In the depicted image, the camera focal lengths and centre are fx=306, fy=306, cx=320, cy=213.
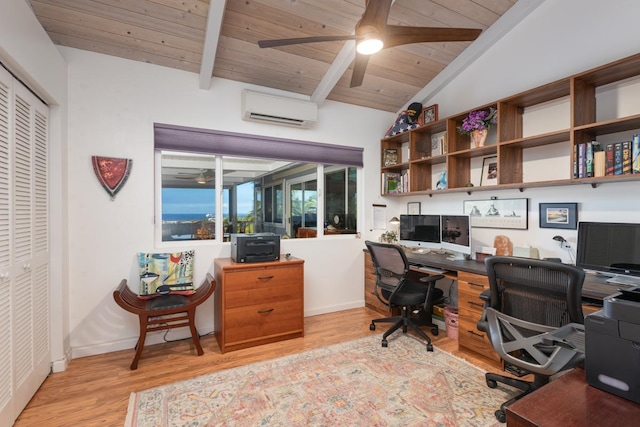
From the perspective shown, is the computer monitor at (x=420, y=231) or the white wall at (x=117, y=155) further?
the computer monitor at (x=420, y=231)

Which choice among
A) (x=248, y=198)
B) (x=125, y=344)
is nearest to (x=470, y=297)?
(x=248, y=198)

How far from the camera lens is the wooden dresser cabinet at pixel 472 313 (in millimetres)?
2479

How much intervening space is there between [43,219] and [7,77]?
992 mm

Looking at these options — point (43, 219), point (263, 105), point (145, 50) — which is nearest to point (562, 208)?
point (263, 105)

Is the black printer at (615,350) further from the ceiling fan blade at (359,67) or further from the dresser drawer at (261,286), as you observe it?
the dresser drawer at (261,286)

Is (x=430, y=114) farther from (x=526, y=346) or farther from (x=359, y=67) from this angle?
(x=526, y=346)

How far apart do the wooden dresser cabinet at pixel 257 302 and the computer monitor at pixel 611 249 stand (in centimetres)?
228

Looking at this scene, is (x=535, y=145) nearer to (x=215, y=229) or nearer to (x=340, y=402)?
(x=340, y=402)

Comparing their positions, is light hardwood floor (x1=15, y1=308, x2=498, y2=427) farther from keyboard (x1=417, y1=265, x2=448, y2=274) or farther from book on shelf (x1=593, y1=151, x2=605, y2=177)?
book on shelf (x1=593, y1=151, x2=605, y2=177)

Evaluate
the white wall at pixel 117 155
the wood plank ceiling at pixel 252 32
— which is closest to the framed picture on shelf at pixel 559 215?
the wood plank ceiling at pixel 252 32

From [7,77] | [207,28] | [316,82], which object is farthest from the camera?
[316,82]

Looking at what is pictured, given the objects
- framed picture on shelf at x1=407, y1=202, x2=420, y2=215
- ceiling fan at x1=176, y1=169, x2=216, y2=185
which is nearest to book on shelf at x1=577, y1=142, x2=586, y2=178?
framed picture on shelf at x1=407, y1=202, x2=420, y2=215

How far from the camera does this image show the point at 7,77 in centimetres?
179

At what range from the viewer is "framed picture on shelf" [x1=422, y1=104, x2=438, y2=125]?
345cm
